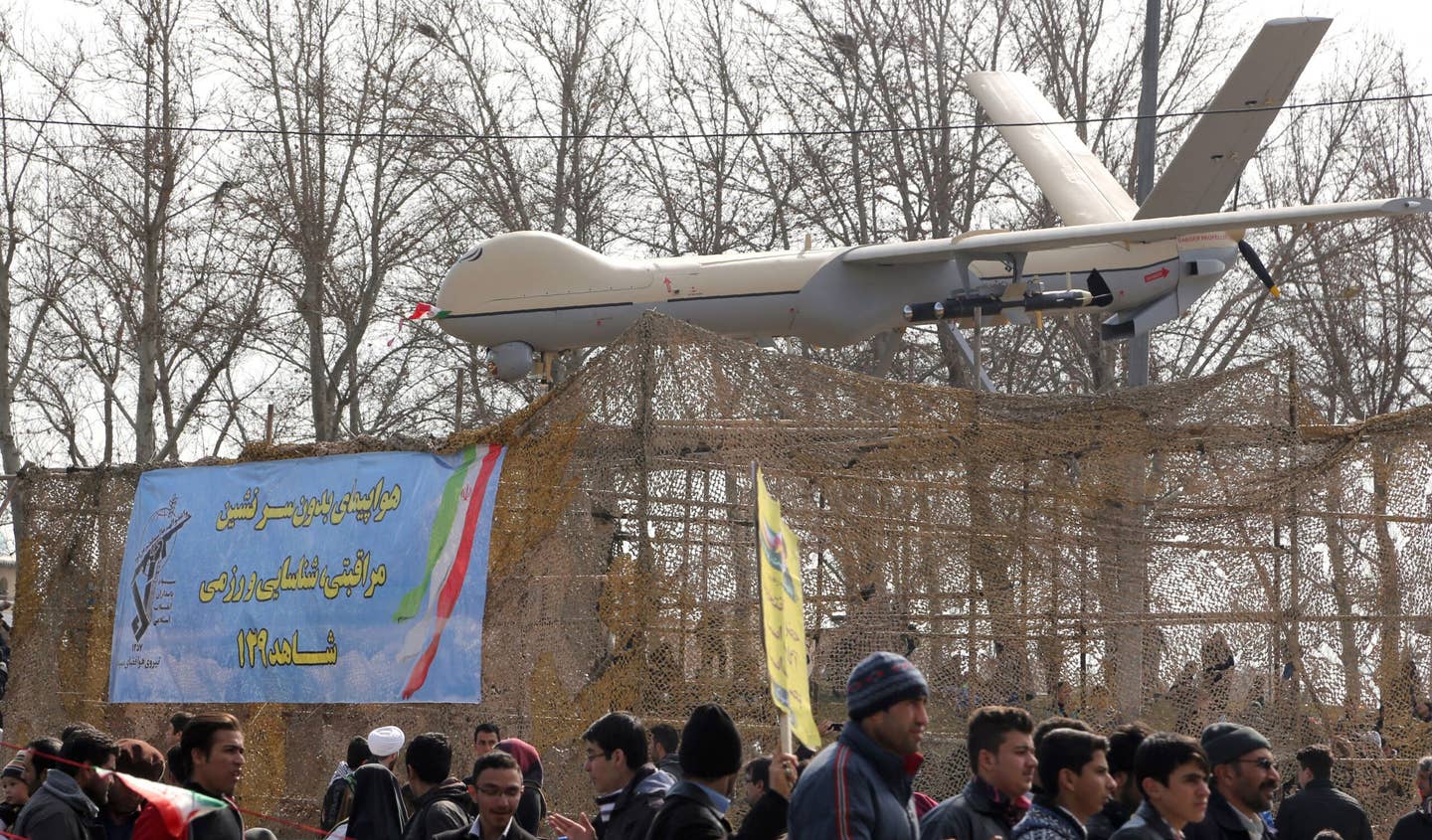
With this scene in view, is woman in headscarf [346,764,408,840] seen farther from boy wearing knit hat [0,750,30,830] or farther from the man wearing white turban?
boy wearing knit hat [0,750,30,830]

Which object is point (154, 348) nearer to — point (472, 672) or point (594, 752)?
point (472, 672)

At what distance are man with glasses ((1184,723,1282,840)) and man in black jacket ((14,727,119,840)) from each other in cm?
404

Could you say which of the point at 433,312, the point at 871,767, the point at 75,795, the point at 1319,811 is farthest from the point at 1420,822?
the point at 433,312

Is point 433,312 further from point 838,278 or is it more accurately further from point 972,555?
point 972,555

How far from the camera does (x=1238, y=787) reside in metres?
6.02

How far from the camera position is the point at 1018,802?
18.3 ft

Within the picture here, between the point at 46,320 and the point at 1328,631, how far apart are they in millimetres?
27777

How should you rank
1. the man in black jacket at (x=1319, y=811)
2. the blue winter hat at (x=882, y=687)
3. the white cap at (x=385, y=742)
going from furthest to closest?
the white cap at (x=385, y=742)
the man in black jacket at (x=1319, y=811)
the blue winter hat at (x=882, y=687)

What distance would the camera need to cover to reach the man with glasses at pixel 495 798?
22.3 feet

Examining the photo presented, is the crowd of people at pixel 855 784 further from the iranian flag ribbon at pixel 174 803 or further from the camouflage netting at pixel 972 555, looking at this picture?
the camouflage netting at pixel 972 555

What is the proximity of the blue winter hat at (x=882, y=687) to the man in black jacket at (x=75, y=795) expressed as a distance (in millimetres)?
3054

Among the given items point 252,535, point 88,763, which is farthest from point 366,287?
point 88,763

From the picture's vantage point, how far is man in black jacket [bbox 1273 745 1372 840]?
28.9 ft

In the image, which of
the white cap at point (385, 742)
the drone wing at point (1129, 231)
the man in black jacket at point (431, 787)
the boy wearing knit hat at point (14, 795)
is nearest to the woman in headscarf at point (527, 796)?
the man in black jacket at point (431, 787)
